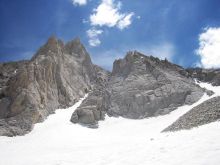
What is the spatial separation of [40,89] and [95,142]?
74.6 feet

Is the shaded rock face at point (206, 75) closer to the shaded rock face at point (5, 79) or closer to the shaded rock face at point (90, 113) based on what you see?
the shaded rock face at point (90, 113)

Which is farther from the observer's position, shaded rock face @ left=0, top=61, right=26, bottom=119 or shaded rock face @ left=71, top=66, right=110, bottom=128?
shaded rock face @ left=0, top=61, right=26, bottom=119

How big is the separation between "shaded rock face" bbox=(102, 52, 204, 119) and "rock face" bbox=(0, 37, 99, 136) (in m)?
9.52

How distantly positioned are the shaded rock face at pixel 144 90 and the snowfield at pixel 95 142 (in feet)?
9.48

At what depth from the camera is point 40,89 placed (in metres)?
56.7

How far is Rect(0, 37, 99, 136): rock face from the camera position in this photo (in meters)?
49.1

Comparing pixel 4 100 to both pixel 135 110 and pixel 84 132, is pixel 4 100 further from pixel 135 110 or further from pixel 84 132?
pixel 135 110

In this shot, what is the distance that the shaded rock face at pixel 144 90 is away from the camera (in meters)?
59.2

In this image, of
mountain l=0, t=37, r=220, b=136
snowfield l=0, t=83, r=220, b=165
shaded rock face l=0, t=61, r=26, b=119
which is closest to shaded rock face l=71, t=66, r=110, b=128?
mountain l=0, t=37, r=220, b=136

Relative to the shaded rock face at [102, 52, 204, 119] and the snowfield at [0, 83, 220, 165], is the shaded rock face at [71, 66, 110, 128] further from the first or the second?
the shaded rock face at [102, 52, 204, 119]

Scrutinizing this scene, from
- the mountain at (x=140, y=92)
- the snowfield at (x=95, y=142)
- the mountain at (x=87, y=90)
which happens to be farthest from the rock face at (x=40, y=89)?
the mountain at (x=140, y=92)

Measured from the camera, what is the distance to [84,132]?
4828 cm

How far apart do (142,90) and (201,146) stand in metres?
51.3

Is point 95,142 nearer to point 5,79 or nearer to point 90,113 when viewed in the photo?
point 90,113
